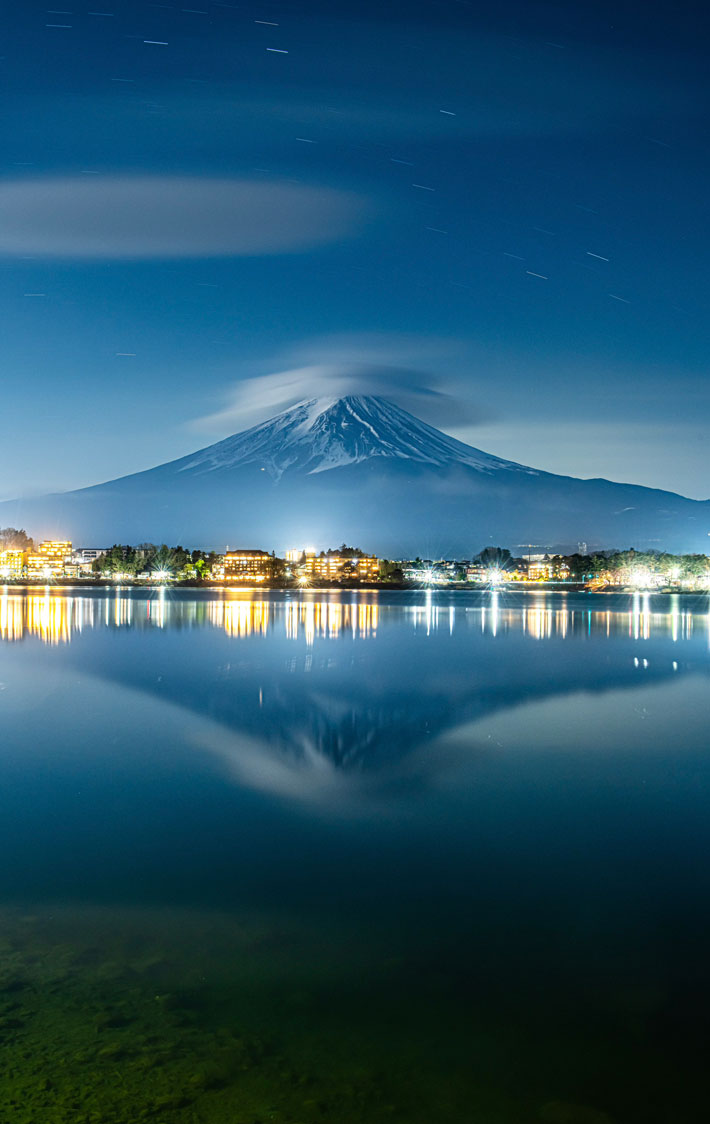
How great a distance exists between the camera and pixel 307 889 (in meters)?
6.53

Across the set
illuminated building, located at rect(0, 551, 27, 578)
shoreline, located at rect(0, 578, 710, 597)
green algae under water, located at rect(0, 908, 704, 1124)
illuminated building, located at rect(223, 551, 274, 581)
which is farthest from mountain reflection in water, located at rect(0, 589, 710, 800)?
illuminated building, located at rect(0, 551, 27, 578)

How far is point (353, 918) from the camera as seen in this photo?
5945 mm

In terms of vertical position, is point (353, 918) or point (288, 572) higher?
point (288, 572)

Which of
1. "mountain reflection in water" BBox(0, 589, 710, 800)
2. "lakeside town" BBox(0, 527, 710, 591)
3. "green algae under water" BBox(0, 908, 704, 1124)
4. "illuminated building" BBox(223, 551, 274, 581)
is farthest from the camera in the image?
"illuminated building" BBox(223, 551, 274, 581)

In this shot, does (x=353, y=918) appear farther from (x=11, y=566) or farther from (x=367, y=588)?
(x=11, y=566)

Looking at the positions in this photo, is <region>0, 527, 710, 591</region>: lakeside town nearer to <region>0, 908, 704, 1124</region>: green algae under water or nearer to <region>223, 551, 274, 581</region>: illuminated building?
<region>223, 551, 274, 581</region>: illuminated building

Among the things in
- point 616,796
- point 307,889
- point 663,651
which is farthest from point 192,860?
point 663,651

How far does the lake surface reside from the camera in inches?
162

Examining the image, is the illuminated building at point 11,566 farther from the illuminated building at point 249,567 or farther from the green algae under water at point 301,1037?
the green algae under water at point 301,1037

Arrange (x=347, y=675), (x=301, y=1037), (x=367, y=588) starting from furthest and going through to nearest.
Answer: (x=367, y=588)
(x=347, y=675)
(x=301, y=1037)

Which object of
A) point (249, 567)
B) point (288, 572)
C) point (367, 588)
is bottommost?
point (367, 588)

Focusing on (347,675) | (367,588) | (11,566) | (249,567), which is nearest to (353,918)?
(347,675)

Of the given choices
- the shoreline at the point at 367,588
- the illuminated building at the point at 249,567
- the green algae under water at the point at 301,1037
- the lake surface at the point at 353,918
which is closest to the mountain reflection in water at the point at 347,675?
the lake surface at the point at 353,918

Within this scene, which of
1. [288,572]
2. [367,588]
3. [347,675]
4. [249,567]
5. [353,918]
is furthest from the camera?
[288,572]
